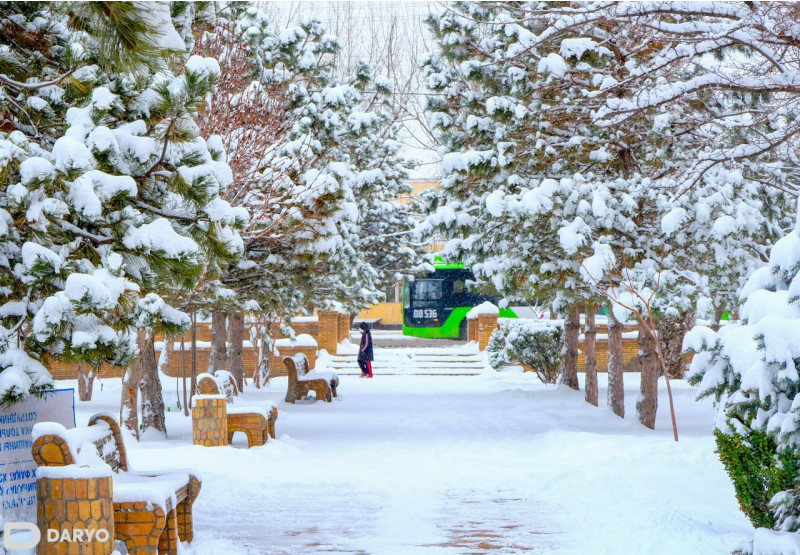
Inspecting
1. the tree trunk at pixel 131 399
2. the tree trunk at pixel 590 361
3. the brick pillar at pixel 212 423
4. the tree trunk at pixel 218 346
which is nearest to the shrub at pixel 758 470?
the brick pillar at pixel 212 423

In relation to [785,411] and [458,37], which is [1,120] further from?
[458,37]

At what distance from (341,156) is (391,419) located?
15.6ft

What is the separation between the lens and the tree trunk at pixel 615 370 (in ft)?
50.8

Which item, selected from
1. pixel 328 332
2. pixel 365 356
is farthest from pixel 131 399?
pixel 328 332

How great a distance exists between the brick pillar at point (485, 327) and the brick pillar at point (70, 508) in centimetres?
2711

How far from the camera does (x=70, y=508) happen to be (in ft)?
16.9

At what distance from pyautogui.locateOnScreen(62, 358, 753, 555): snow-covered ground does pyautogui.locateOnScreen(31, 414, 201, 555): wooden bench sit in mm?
407

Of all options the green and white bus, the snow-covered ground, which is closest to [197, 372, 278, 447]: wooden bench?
the snow-covered ground

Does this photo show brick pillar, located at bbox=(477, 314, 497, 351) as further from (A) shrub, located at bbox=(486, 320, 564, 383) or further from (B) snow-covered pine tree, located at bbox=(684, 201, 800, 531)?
(B) snow-covered pine tree, located at bbox=(684, 201, 800, 531)

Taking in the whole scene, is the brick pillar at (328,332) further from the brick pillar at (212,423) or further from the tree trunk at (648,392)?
the brick pillar at (212,423)

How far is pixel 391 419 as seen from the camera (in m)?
16.5

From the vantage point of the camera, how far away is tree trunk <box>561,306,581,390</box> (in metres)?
20.2

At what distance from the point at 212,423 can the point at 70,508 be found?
6.45 metres

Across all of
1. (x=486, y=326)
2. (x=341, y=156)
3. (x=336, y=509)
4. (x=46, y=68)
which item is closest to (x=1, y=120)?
(x=46, y=68)
